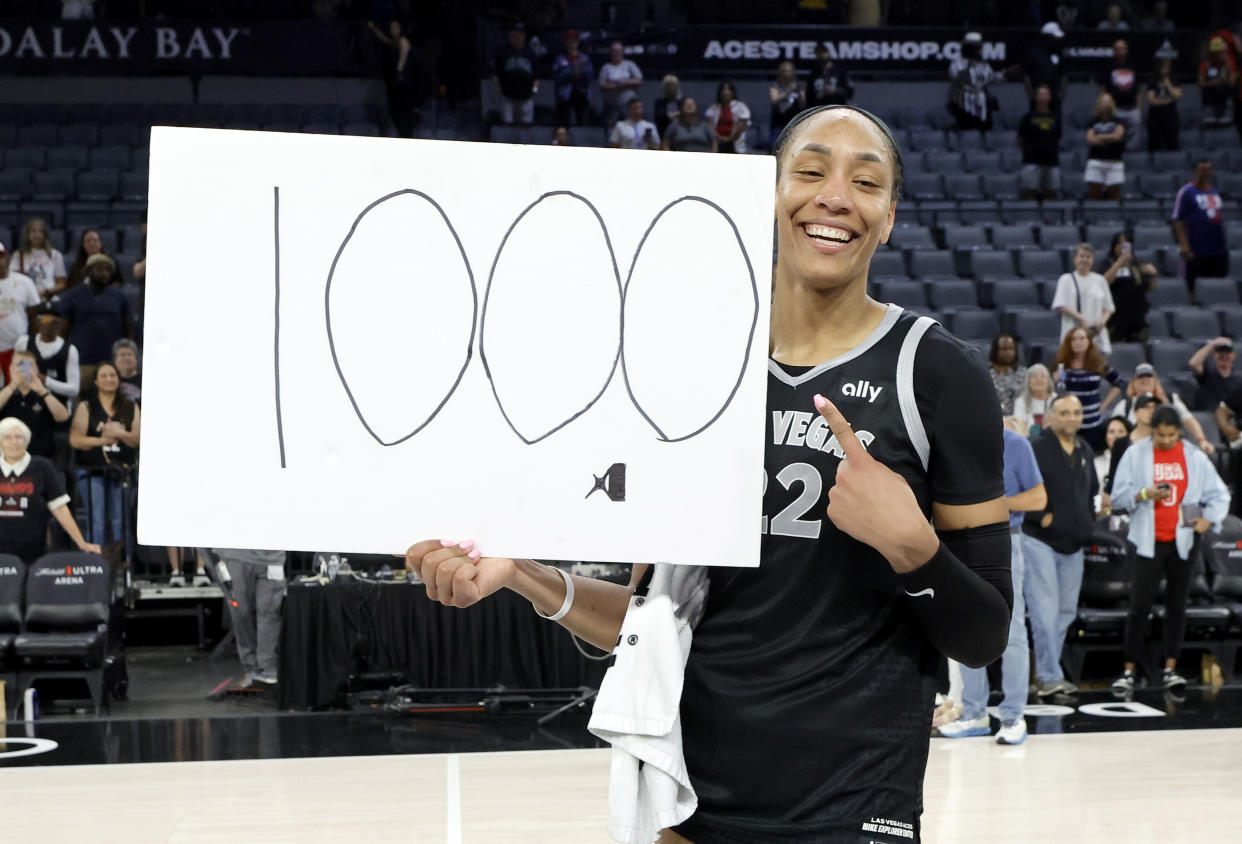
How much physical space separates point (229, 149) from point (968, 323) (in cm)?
1094

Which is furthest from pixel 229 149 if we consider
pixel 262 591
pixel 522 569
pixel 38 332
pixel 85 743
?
pixel 38 332

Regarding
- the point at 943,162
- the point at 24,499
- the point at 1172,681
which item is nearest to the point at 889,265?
the point at 943,162

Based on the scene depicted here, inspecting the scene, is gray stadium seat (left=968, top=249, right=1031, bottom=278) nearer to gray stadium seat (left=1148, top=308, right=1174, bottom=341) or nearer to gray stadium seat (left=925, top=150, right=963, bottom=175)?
gray stadium seat (left=1148, top=308, right=1174, bottom=341)

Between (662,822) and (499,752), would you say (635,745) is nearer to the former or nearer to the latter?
(662,822)

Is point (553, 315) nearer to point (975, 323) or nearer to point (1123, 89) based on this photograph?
point (975, 323)

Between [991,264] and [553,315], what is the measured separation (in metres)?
12.2

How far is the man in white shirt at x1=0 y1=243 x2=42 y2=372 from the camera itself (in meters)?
10.8

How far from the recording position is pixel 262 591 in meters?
8.52

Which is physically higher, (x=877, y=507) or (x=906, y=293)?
(x=906, y=293)

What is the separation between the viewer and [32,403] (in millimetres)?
9883

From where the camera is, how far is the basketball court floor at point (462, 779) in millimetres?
5645

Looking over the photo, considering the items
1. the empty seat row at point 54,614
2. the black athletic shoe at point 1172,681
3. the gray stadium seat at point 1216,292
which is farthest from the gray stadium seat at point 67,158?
the black athletic shoe at point 1172,681

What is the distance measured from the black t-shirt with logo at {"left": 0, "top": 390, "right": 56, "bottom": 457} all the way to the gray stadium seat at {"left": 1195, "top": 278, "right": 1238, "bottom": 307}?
10.2 m

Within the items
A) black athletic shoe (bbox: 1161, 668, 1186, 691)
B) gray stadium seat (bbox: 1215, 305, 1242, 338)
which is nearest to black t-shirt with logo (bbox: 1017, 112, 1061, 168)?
gray stadium seat (bbox: 1215, 305, 1242, 338)
